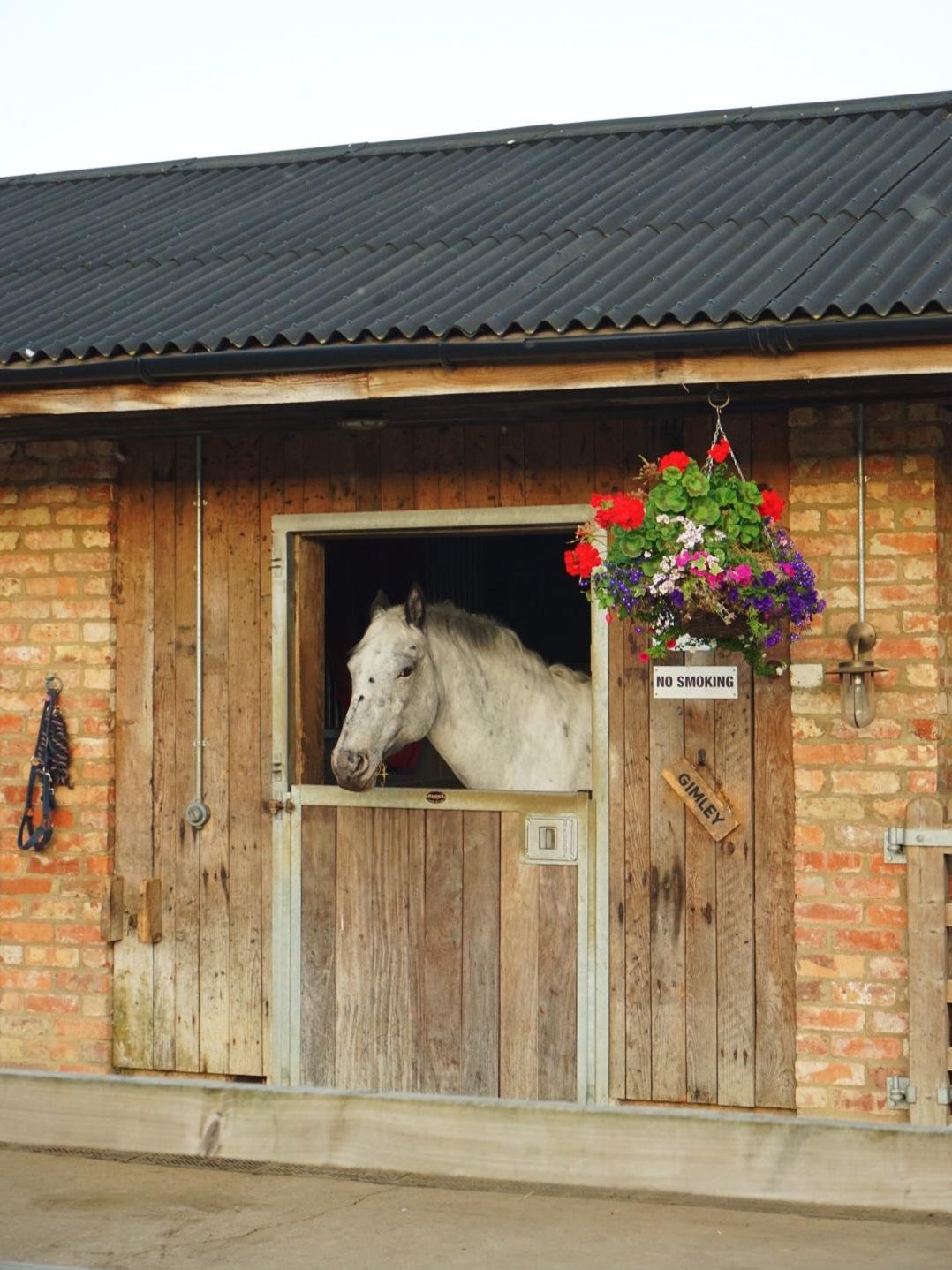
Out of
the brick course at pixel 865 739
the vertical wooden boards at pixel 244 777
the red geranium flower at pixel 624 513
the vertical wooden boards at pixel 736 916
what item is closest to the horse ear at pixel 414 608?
the vertical wooden boards at pixel 244 777

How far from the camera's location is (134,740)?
7574 mm

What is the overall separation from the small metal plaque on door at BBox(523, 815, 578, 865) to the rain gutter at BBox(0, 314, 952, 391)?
1.77 meters

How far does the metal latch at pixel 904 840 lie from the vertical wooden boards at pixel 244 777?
2.42m

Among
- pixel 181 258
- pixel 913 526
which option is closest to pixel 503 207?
pixel 181 258

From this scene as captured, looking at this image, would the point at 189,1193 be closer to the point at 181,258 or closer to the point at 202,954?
the point at 202,954

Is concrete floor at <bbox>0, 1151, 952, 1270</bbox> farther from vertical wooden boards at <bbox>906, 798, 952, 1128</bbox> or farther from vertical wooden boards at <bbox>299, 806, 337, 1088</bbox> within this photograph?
vertical wooden boards at <bbox>299, 806, 337, 1088</bbox>

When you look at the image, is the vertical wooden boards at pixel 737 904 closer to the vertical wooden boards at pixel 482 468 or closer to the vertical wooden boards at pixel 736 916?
the vertical wooden boards at pixel 736 916

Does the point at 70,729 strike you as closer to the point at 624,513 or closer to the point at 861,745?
the point at 624,513

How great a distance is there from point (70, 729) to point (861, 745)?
3143 millimetres

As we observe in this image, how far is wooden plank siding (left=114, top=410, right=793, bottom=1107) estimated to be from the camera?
6.78 meters

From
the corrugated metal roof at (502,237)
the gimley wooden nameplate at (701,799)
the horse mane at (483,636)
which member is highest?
the corrugated metal roof at (502,237)

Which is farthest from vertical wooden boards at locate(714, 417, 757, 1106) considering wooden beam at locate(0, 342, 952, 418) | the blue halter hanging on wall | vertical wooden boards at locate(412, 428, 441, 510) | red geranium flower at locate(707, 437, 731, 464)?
the blue halter hanging on wall

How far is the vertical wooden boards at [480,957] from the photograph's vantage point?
23.2 feet

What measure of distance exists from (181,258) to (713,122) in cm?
287
